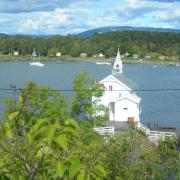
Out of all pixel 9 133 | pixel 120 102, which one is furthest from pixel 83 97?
pixel 9 133

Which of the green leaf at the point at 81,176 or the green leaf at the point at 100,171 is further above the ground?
the green leaf at the point at 81,176

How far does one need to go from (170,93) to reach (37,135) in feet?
247

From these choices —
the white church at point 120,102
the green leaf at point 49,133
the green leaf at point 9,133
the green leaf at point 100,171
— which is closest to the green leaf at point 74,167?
the green leaf at point 49,133

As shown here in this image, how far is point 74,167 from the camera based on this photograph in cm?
251

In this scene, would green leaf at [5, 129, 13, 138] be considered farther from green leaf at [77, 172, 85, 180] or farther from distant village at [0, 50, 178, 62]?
distant village at [0, 50, 178, 62]

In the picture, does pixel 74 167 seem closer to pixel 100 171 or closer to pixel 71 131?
pixel 71 131

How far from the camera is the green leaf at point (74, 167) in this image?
8.17 ft

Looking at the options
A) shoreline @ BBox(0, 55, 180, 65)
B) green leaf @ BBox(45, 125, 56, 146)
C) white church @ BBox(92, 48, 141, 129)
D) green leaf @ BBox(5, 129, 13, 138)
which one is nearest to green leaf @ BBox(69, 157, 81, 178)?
green leaf @ BBox(45, 125, 56, 146)

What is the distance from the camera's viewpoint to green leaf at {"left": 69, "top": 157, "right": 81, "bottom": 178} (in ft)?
8.17

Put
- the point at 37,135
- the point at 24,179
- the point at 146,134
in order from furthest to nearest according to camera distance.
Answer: the point at 146,134
the point at 24,179
the point at 37,135

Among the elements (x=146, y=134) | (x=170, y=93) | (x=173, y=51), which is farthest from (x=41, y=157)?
(x=173, y=51)

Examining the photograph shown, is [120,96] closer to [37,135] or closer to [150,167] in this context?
[150,167]

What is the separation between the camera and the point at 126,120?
4334 centimetres

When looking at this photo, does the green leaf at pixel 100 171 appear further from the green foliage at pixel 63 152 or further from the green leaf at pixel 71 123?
the green leaf at pixel 71 123
